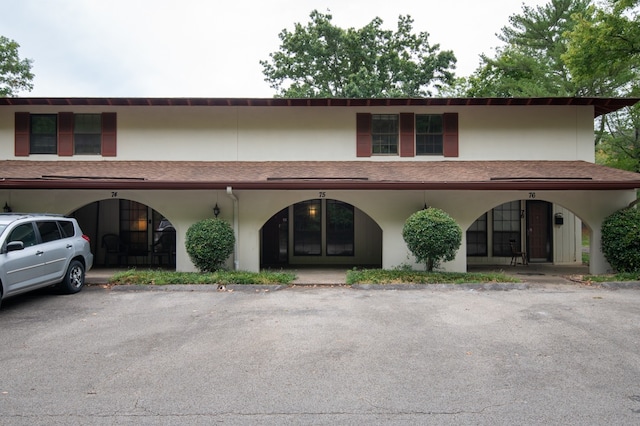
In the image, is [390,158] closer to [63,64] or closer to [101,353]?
[101,353]

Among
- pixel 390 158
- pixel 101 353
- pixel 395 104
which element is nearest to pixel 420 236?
pixel 390 158

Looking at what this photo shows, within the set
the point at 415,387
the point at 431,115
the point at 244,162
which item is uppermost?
the point at 431,115

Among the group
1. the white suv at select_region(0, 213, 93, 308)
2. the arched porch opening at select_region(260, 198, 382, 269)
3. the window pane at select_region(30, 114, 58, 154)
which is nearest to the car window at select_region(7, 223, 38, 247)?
the white suv at select_region(0, 213, 93, 308)

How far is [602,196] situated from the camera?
11516mm

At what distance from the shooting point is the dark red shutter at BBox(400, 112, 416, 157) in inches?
510

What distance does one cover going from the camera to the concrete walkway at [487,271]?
1075 centimetres

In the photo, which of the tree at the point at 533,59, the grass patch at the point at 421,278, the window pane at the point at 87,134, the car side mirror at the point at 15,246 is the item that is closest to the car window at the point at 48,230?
the car side mirror at the point at 15,246

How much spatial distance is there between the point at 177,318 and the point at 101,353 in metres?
1.88

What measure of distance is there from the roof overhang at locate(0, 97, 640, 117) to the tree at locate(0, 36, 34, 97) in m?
14.3

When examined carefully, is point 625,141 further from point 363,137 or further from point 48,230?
point 48,230

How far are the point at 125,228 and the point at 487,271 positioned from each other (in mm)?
12040

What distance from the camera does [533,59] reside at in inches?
884

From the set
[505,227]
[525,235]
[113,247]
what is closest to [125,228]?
[113,247]

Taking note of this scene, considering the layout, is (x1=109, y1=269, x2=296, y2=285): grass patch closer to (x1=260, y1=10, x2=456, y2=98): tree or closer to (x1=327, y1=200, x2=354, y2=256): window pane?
(x1=327, y1=200, x2=354, y2=256): window pane
